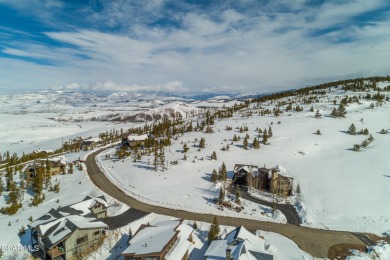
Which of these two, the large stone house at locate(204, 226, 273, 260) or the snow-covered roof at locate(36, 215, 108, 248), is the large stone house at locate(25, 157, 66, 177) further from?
the large stone house at locate(204, 226, 273, 260)

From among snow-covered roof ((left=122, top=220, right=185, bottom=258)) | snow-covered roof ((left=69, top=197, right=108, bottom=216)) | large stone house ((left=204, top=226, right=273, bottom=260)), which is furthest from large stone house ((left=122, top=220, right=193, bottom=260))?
snow-covered roof ((left=69, top=197, right=108, bottom=216))

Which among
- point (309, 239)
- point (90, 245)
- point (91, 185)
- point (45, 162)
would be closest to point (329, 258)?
point (309, 239)

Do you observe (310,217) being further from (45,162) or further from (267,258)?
(45,162)

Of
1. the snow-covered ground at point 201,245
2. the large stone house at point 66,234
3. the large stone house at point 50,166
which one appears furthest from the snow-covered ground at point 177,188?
the large stone house at point 66,234

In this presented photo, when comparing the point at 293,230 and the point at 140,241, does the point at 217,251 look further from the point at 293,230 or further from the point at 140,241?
the point at 293,230

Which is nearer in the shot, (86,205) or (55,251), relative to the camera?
(55,251)

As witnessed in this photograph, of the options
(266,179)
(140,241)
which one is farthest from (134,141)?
(140,241)

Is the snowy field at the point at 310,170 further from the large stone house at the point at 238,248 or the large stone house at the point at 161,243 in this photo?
the large stone house at the point at 238,248
